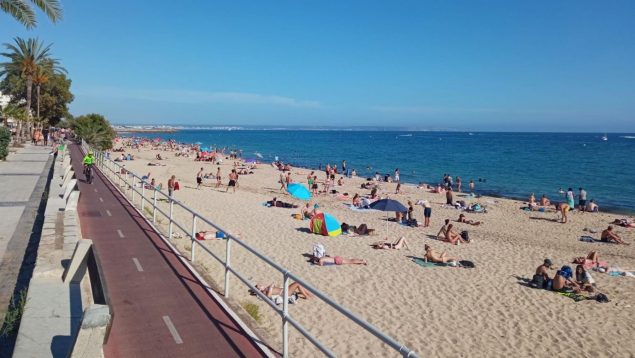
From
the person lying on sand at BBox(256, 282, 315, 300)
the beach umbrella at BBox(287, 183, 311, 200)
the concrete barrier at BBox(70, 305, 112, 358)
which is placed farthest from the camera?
the beach umbrella at BBox(287, 183, 311, 200)

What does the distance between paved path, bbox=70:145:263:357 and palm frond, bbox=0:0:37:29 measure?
26.2 feet

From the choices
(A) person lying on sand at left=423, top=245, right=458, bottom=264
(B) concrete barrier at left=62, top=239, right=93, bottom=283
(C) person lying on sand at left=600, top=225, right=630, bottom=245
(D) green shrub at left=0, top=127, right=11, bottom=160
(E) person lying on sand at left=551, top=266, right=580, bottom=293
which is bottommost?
(C) person lying on sand at left=600, top=225, right=630, bottom=245

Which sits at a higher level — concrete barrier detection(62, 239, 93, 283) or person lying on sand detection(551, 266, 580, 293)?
concrete barrier detection(62, 239, 93, 283)

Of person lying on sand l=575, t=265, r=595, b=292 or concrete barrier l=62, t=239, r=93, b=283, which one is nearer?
concrete barrier l=62, t=239, r=93, b=283

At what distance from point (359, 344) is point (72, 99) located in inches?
2227

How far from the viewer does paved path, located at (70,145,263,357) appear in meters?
5.42

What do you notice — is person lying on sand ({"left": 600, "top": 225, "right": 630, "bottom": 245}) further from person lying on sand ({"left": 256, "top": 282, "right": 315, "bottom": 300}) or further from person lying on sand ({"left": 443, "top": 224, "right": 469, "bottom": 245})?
person lying on sand ({"left": 256, "top": 282, "right": 315, "bottom": 300})

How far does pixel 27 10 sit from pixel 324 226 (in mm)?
11449

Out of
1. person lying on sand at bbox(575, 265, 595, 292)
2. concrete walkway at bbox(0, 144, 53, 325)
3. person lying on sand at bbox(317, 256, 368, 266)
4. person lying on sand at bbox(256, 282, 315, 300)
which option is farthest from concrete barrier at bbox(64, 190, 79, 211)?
person lying on sand at bbox(575, 265, 595, 292)

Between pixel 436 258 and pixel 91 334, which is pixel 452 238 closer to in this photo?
pixel 436 258

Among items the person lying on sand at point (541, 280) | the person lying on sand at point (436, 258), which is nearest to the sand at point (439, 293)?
the person lying on sand at point (541, 280)

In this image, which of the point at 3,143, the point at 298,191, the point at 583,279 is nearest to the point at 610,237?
the point at 583,279

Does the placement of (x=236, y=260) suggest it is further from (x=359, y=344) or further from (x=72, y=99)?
(x=72, y=99)

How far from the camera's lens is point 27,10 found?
576 inches
